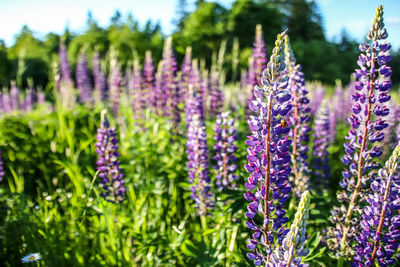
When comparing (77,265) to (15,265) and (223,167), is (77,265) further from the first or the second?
(223,167)

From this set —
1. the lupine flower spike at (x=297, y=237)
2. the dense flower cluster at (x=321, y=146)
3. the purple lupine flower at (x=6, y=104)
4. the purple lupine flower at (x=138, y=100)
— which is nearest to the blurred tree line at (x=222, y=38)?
the purple lupine flower at (x=6, y=104)

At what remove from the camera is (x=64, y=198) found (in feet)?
9.76

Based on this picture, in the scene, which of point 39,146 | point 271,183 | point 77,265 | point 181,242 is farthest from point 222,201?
point 39,146

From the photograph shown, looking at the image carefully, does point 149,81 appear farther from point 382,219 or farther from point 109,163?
point 382,219

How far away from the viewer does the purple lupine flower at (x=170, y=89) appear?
12.9ft

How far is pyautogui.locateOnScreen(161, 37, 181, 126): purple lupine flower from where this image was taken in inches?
155

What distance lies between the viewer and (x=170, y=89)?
410cm

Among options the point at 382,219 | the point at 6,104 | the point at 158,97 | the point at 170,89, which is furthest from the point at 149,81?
the point at 6,104

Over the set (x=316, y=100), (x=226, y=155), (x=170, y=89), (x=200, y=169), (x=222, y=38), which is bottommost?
(x=200, y=169)

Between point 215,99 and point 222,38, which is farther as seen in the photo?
point 222,38

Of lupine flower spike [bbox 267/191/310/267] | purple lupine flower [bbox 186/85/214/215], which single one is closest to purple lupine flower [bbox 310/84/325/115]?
purple lupine flower [bbox 186/85/214/215]

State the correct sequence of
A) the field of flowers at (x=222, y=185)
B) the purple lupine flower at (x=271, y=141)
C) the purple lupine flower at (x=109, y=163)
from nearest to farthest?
the purple lupine flower at (x=271, y=141), the field of flowers at (x=222, y=185), the purple lupine flower at (x=109, y=163)

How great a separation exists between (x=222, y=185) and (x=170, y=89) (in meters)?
1.91

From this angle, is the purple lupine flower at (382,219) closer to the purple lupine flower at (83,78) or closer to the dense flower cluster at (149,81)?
the dense flower cluster at (149,81)
